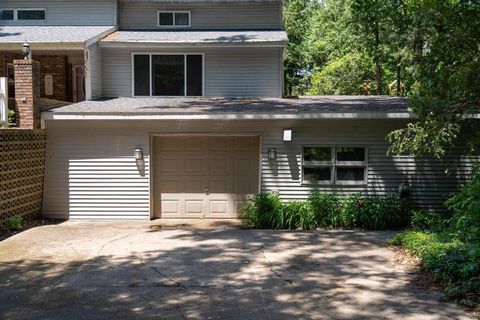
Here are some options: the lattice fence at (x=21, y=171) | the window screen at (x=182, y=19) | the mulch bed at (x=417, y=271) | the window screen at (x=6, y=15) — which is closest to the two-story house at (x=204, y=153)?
the lattice fence at (x=21, y=171)

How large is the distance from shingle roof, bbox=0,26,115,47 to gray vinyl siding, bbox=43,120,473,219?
118 inches

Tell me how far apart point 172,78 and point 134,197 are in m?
4.25

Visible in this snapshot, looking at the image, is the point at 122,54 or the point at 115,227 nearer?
the point at 115,227

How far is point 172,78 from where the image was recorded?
14.8 m

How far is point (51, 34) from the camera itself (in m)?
14.6

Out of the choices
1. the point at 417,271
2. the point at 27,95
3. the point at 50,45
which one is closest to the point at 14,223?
the point at 27,95

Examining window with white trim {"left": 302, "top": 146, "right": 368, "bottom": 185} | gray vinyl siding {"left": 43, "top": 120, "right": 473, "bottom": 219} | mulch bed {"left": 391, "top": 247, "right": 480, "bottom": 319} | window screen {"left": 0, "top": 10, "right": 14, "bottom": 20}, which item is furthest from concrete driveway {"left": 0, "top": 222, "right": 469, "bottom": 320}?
window screen {"left": 0, "top": 10, "right": 14, "bottom": 20}

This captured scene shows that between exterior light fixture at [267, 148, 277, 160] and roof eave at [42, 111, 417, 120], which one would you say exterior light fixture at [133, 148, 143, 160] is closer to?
roof eave at [42, 111, 417, 120]

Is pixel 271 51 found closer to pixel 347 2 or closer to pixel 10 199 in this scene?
pixel 10 199

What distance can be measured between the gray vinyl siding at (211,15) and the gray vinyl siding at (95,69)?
1.94 metres

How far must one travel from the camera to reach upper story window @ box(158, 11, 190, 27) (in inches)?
632

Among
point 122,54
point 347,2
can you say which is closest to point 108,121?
Answer: point 122,54

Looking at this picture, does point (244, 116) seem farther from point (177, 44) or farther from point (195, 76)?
point (177, 44)

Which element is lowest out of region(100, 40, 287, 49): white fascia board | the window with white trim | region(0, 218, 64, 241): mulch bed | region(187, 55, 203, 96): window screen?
region(0, 218, 64, 241): mulch bed
